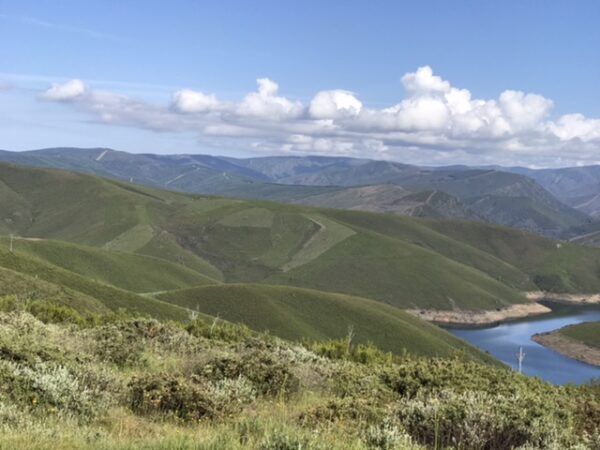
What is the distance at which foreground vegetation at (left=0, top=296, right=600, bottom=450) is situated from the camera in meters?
8.74

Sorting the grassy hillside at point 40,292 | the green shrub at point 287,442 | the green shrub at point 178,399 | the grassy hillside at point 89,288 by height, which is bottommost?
the grassy hillside at point 89,288

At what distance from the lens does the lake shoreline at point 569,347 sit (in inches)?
5566

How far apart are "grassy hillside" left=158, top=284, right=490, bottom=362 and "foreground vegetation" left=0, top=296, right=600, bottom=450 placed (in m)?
84.4

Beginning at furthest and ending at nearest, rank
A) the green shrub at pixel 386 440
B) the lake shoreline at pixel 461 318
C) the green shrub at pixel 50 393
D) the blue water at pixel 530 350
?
1. the lake shoreline at pixel 461 318
2. the blue water at pixel 530 350
3. the green shrub at pixel 50 393
4. the green shrub at pixel 386 440

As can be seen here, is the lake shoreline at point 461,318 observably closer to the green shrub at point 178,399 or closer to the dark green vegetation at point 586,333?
the dark green vegetation at point 586,333

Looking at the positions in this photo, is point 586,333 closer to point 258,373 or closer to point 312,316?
point 312,316

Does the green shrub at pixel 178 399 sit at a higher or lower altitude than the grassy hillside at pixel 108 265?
higher

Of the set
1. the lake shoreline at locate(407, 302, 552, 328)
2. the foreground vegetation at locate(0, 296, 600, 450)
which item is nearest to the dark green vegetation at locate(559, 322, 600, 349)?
the lake shoreline at locate(407, 302, 552, 328)

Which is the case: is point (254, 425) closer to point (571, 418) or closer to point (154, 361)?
point (571, 418)

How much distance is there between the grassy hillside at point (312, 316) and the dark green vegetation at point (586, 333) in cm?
5354

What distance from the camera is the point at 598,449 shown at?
11.0 metres

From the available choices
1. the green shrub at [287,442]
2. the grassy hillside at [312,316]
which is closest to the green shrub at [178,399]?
the green shrub at [287,442]

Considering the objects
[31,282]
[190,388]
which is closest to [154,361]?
[190,388]

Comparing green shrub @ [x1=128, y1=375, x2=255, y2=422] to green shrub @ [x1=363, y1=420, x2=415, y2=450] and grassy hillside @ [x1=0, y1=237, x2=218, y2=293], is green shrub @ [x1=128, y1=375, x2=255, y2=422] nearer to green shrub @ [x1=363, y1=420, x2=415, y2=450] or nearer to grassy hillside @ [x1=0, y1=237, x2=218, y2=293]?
green shrub @ [x1=363, y1=420, x2=415, y2=450]
